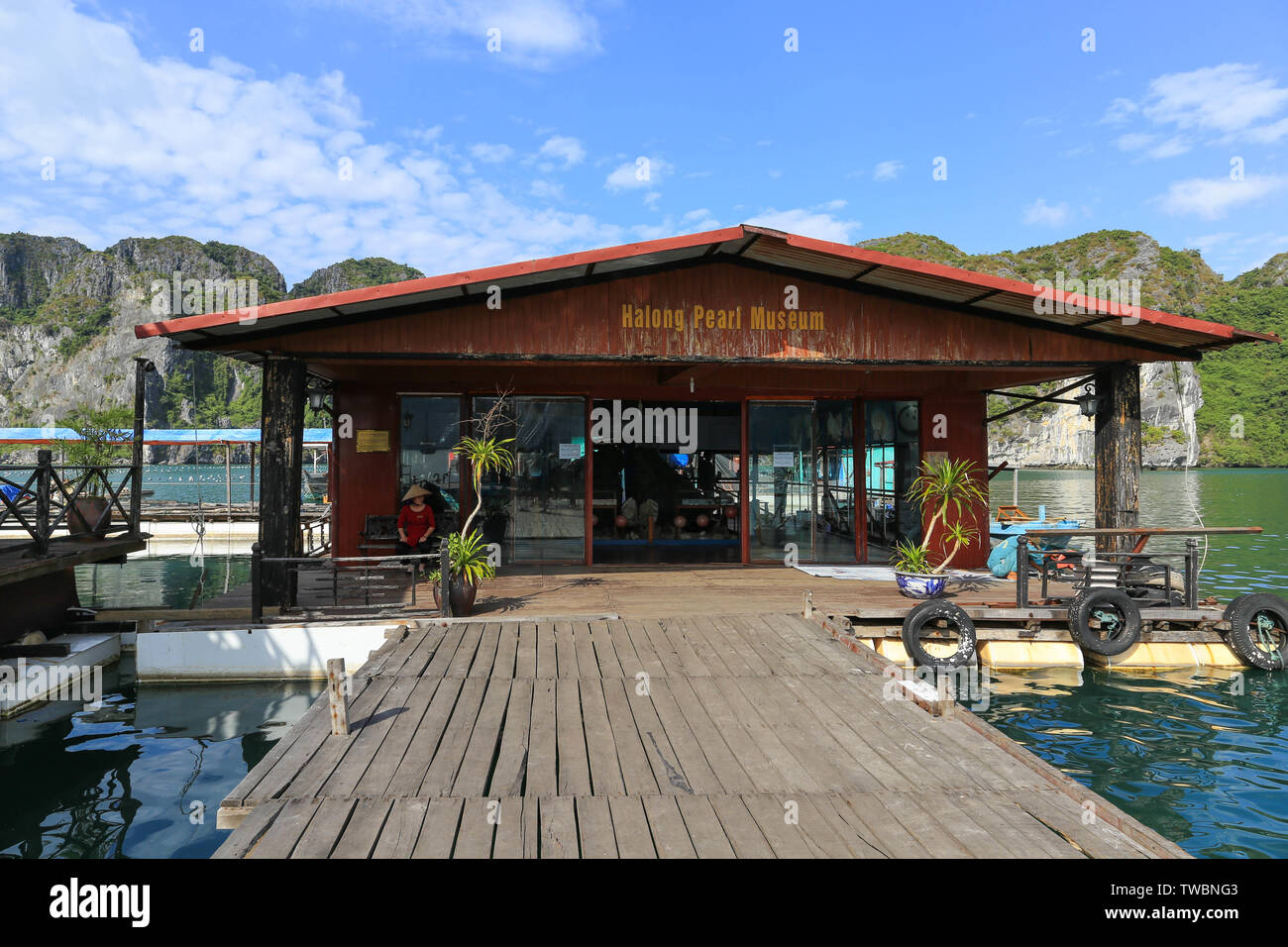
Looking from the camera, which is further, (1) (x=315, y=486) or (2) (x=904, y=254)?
(2) (x=904, y=254)

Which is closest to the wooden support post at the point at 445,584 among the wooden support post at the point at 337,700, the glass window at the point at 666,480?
the wooden support post at the point at 337,700

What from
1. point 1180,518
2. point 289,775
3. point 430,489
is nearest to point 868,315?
point 430,489

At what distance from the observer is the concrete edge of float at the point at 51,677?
8055 mm

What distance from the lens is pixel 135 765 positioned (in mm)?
6824

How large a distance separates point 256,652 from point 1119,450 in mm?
10684

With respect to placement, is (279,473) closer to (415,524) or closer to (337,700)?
(415,524)

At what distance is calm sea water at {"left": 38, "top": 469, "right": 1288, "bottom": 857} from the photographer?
18.2 feet

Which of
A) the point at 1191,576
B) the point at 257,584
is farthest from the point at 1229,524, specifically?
the point at 257,584

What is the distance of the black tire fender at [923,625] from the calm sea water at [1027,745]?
540 millimetres

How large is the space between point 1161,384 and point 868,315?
126m

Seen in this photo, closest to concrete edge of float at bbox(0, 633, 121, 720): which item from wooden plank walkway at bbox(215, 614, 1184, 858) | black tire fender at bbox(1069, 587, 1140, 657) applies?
wooden plank walkway at bbox(215, 614, 1184, 858)

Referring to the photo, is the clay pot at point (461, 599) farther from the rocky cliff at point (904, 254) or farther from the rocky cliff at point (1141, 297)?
the rocky cliff at point (1141, 297)

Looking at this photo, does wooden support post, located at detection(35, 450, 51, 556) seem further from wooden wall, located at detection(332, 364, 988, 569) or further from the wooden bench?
the wooden bench
